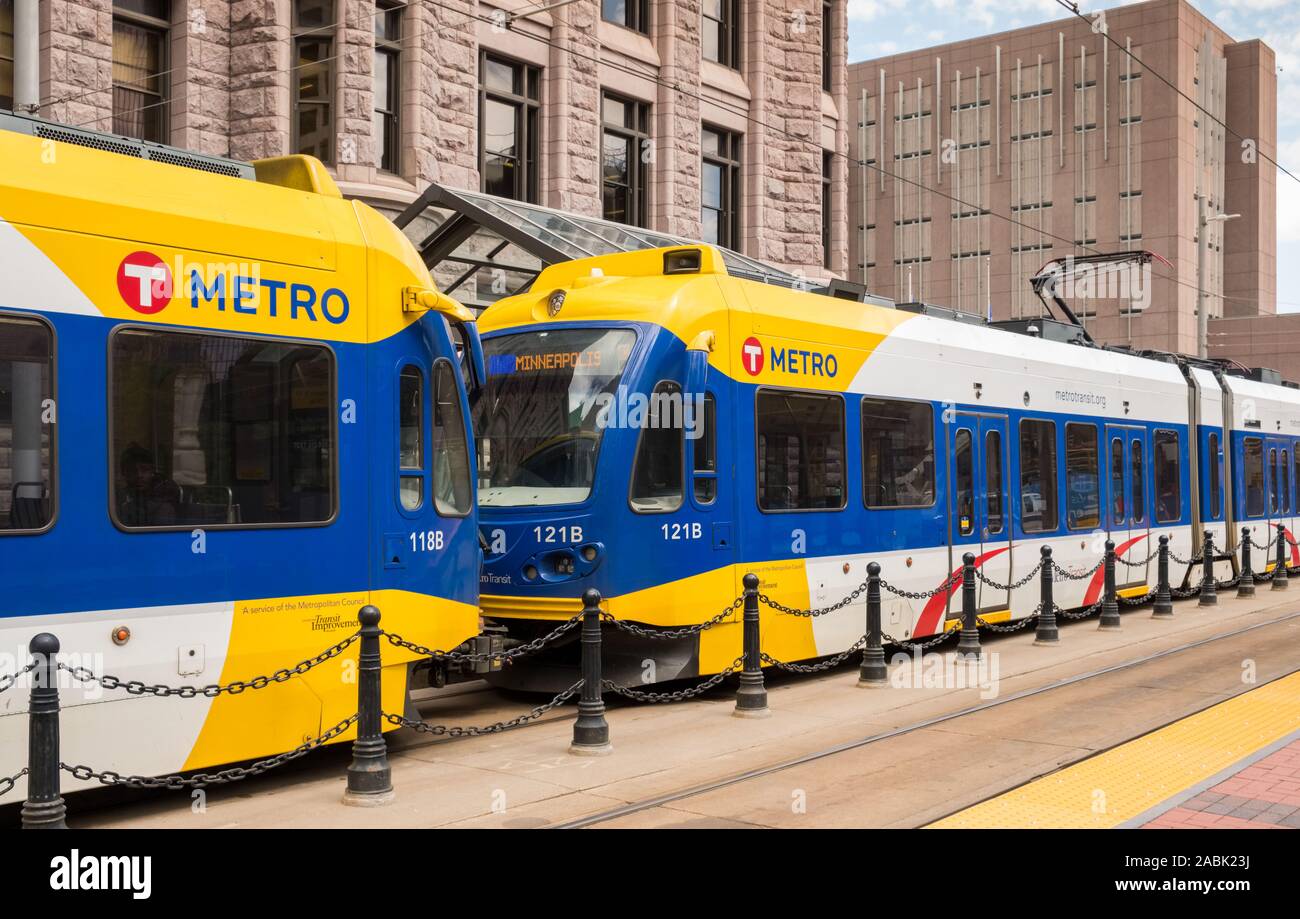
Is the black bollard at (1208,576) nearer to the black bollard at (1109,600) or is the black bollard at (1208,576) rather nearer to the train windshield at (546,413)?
the black bollard at (1109,600)

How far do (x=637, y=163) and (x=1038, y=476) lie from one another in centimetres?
1138

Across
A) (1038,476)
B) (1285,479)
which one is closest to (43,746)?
(1038,476)

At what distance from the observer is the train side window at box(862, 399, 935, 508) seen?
42.7ft

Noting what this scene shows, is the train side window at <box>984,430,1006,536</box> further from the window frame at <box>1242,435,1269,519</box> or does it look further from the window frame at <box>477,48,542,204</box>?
the window frame at <box>477,48,542,204</box>

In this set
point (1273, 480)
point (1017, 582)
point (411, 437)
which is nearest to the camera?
point (411, 437)

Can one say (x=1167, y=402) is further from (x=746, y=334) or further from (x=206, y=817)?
(x=206, y=817)

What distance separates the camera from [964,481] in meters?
14.5

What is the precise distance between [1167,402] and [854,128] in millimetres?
61774

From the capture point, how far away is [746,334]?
11453 mm

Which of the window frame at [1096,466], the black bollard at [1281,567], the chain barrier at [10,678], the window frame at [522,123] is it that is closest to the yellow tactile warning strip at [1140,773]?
the chain barrier at [10,678]

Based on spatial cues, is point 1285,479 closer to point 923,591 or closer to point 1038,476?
point 1038,476

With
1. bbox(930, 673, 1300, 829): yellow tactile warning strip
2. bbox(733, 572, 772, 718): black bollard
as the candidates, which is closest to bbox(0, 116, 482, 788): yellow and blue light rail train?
bbox(733, 572, 772, 718): black bollard

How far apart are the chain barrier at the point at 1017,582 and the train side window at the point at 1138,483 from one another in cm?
330
